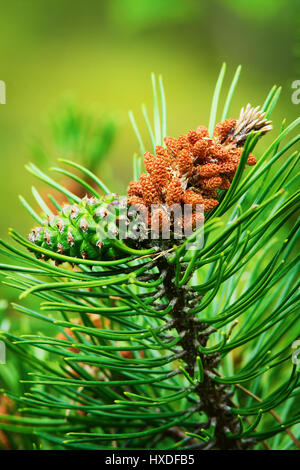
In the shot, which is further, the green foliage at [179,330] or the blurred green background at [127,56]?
the blurred green background at [127,56]

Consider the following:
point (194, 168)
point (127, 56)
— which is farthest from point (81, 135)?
point (127, 56)

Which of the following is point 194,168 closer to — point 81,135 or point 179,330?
point 179,330

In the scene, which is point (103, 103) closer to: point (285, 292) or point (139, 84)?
point (139, 84)

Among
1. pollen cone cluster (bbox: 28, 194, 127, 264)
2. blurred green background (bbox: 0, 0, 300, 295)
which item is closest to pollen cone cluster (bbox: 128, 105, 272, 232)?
pollen cone cluster (bbox: 28, 194, 127, 264)

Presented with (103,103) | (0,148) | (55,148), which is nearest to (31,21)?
(103,103)

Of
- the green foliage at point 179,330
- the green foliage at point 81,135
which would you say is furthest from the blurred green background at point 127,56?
the green foliage at point 179,330

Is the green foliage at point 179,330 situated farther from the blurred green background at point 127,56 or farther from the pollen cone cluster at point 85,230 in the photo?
the blurred green background at point 127,56
